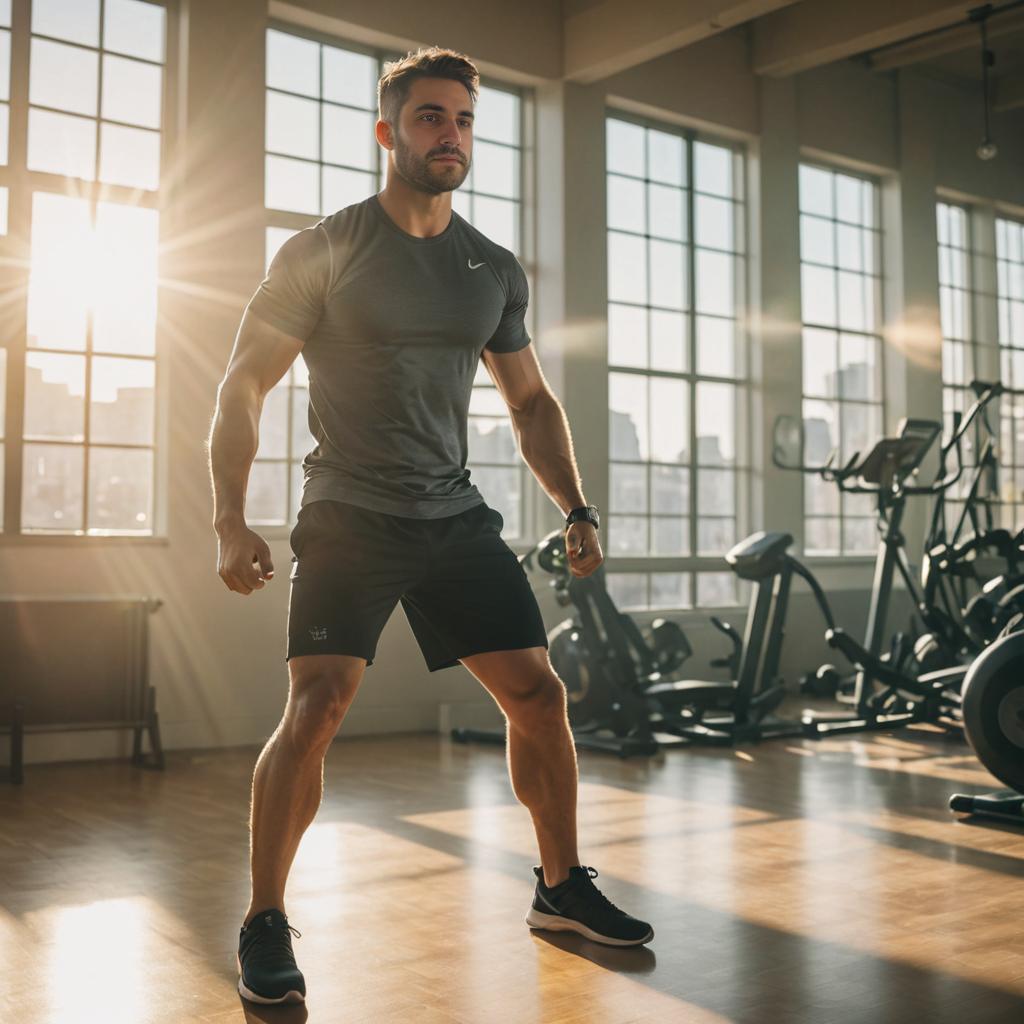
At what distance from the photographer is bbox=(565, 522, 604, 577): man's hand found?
250cm

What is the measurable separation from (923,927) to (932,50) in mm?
7214

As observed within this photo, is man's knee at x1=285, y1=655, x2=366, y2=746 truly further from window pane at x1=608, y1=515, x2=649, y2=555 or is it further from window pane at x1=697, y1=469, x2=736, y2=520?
window pane at x1=697, y1=469, x2=736, y2=520

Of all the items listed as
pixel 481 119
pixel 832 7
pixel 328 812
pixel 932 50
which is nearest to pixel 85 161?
pixel 481 119

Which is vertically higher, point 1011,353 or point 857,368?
A: point 1011,353

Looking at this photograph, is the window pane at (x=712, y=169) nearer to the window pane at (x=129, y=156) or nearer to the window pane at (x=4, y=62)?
the window pane at (x=129, y=156)

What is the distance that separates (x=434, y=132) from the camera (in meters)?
2.32

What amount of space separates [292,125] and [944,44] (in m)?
4.54

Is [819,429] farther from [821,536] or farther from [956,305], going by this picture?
[956,305]

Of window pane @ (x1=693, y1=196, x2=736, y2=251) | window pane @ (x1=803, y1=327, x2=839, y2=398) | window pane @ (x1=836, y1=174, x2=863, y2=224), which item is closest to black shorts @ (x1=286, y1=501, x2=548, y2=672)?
window pane @ (x1=693, y1=196, x2=736, y2=251)

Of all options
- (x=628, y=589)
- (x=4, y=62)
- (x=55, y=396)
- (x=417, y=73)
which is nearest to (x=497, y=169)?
(x=628, y=589)

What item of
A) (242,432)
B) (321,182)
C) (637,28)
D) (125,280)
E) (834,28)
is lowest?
(242,432)

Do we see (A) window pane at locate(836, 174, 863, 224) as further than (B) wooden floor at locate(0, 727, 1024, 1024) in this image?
Yes

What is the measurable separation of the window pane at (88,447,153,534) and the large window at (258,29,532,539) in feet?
1.71

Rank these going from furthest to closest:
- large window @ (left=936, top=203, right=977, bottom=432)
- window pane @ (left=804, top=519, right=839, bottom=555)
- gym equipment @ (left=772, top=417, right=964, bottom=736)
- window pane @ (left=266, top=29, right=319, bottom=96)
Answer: large window @ (left=936, top=203, right=977, bottom=432)
window pane @ (left=804, top=519, right=839, bottom=555)
window pane @ (left=266, top=29, right=319, bottom=96)
gym equipment @ (left=772, top=417, right=964, bottom=736)
